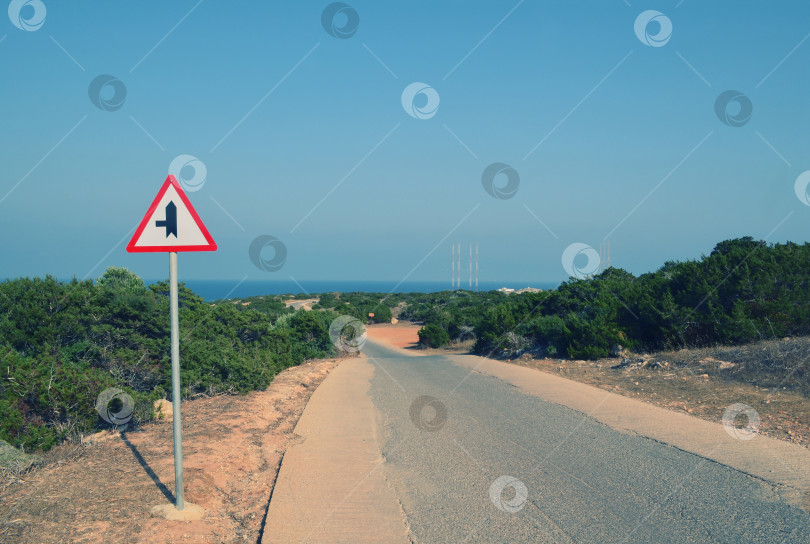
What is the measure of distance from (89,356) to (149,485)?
16.1 feet

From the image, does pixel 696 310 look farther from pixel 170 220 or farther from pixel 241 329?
pixel 170 220

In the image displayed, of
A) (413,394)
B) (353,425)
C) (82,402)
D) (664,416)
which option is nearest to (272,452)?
(353,425)

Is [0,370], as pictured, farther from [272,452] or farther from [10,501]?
[272,452]

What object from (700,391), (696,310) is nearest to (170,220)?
(700,391)

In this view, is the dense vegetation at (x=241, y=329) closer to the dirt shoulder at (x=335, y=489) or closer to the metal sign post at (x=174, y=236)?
the dirt shoulder at (x=335, y=489)

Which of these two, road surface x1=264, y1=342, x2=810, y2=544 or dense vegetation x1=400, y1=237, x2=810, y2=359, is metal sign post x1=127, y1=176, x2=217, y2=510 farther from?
dense vegetation x1=400, y1=237, x2=810, y2=359

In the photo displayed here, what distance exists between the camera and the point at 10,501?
4934 millimetres

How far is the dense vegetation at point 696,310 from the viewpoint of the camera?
13883mm

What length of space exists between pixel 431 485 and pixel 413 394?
585cm

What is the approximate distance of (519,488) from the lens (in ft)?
18.3

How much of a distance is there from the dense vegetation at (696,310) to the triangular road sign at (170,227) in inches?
538

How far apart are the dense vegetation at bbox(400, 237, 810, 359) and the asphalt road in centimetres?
818

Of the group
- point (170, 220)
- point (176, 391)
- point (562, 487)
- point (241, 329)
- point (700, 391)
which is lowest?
point (700, 391)

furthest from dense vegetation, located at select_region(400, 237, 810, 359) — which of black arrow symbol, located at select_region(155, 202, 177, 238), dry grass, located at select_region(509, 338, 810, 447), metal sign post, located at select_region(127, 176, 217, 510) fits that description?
black arrow symbol, located at select_region(155, 202, 177, 238)
